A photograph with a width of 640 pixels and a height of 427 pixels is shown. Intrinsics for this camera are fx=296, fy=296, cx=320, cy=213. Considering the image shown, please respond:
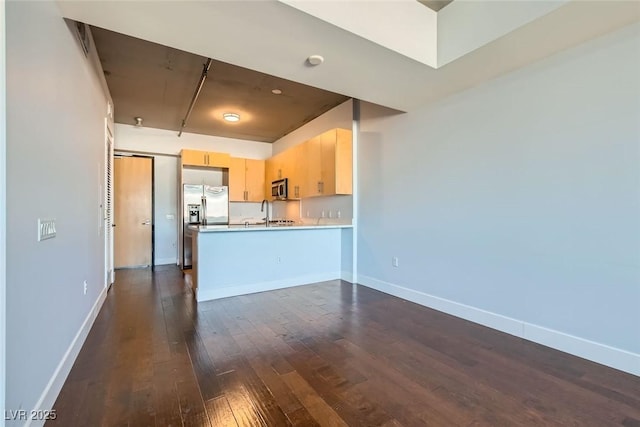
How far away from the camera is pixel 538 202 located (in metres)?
2.61

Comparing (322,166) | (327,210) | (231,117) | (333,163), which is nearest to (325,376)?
(333,163)

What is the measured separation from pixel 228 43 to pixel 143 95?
2923 mm

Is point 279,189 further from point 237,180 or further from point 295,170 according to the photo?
point 237,180

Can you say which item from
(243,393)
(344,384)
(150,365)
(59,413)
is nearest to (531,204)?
(344,384)

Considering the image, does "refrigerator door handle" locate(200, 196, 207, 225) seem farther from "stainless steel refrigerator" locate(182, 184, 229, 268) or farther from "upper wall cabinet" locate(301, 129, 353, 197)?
"upper wall cabinet" locate(301, 129, 353, 197)

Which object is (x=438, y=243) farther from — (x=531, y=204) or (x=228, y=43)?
(x=228, y=43)

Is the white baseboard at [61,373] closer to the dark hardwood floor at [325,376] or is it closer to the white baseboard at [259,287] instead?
the dark hardwood floor at [325,376]

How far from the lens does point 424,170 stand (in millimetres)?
3643

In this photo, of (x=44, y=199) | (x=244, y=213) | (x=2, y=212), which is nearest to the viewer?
(x=2, y=212)

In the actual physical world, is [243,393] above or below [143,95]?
below

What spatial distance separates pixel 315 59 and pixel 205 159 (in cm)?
442

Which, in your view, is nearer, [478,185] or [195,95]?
[478,185]

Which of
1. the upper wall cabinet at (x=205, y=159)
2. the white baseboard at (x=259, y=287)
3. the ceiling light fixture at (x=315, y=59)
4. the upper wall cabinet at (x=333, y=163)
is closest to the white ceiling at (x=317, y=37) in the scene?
the ceiling light fixture at (x=315, y=59)

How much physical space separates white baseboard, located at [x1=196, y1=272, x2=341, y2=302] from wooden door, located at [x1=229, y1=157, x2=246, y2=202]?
3.06 meters
